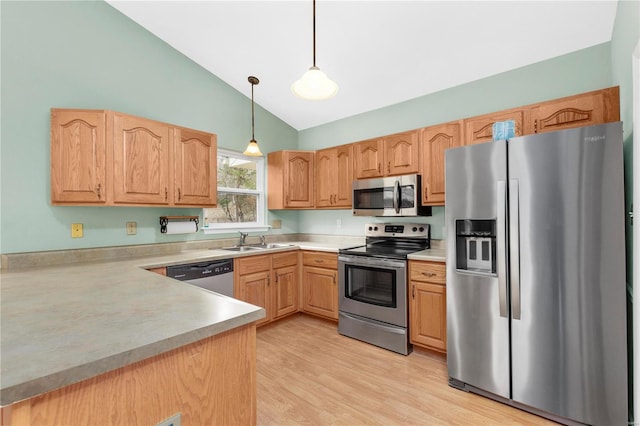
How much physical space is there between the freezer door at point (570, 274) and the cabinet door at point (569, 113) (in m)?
0.63

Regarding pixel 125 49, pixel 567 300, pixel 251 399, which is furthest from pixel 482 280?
pixel 125 49

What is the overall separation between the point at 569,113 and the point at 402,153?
1353 mm

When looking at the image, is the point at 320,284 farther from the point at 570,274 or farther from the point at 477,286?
the point at 570,274

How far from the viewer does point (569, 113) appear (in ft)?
7.18

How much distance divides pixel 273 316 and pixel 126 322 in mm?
2471

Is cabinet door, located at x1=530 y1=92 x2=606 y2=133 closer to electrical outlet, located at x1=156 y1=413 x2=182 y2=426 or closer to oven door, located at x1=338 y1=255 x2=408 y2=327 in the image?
oven door, located at x1=338 y1=255 x2=408 y2=327

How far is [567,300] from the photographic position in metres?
1.73

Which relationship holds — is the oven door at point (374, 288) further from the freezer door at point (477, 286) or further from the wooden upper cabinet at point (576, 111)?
the wooden upper cabinet at point (576, 111)

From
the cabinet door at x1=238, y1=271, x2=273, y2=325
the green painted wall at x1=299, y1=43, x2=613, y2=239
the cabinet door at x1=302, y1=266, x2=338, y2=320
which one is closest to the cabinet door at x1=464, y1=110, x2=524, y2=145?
the green painted wall at x1=299, y1=43, x2=613, y2=239

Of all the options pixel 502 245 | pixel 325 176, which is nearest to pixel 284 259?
pixel 325 176

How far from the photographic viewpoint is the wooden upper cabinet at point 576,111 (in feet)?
6.70

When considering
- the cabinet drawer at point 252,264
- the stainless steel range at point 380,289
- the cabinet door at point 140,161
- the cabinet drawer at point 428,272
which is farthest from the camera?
the cabinet drawer at point 252,264

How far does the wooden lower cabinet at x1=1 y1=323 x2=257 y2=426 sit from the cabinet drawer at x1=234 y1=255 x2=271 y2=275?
1.95 metres

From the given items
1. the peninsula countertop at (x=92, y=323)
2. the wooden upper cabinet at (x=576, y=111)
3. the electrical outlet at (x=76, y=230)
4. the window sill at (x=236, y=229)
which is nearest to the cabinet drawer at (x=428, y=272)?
the wooden upper cabinet at (x=576, y=111)
